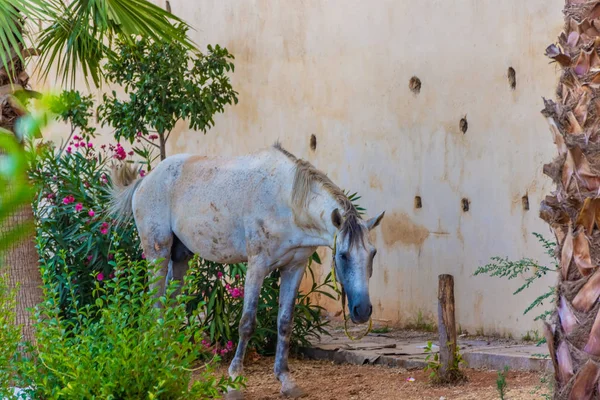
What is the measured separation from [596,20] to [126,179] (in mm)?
4750

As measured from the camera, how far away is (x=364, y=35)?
8.65 m

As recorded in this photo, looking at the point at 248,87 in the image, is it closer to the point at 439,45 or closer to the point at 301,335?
the point at 439,45

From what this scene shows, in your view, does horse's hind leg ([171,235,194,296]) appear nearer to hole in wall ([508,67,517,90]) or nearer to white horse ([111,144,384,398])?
white horse ([111,144,384,398])

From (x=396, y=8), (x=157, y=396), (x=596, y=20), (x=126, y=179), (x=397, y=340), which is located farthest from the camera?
(x=396, y=8)

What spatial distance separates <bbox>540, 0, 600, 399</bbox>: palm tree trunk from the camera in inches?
117

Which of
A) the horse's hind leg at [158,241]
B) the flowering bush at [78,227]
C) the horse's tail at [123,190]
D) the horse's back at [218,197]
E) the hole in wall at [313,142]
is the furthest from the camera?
the hole in wall at [313,142]

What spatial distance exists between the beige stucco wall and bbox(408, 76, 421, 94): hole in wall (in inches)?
1.8

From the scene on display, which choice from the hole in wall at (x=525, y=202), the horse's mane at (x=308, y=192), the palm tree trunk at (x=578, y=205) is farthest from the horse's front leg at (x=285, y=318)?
the palm tree trunk at (x=578, y=205)

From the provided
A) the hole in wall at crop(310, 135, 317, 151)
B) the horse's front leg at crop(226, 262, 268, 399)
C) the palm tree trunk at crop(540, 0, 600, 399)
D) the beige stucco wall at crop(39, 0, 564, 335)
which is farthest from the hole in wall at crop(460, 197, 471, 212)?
the palm tree trunk at crop(540, 0, 600, 399)

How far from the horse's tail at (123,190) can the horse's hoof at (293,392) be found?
2.02m

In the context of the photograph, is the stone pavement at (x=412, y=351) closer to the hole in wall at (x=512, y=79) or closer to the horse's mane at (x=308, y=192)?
the horse's mane at (x=308, y=192)

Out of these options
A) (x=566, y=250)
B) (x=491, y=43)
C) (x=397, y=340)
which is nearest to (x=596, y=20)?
(x=566, y=250)

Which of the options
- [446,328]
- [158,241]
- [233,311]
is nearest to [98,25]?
[158,241]

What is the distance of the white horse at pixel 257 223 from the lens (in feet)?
17.8
